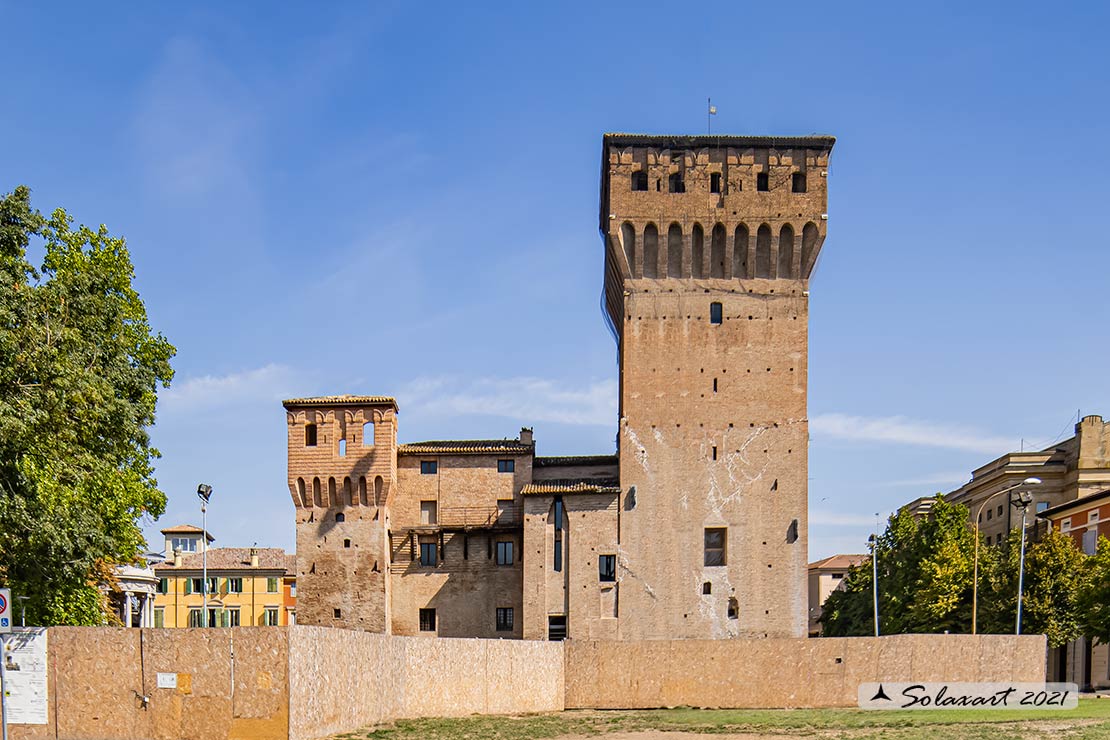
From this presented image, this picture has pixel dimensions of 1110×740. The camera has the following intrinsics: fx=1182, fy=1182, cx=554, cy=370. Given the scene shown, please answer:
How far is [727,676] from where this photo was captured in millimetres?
44375

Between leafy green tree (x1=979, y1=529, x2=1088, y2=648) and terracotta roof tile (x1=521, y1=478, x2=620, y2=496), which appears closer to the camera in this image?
leafy green tree (x1=979, y1=529, x2=1088, y2=648)

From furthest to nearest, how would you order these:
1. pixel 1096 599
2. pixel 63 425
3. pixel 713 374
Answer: pixel 713 374, pixel 1096 599, pixel 63 425

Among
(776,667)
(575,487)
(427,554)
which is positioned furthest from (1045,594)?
(427,554)

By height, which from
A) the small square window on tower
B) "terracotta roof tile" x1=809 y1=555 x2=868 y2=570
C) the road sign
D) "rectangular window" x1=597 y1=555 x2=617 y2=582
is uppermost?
the small square window on tower

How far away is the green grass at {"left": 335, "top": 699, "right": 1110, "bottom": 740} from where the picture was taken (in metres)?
27.2

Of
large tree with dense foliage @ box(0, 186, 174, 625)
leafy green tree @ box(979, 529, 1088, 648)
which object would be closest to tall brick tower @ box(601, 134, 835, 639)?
leafy green tree @ box(979, 529, 1088, 648)

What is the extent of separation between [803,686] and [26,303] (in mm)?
30123

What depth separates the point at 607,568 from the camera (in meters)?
53.8

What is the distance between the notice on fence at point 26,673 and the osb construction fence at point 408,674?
0.75 ft

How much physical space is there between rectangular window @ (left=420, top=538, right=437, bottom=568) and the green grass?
693 inches

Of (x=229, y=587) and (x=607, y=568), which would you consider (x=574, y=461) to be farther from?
(x=229, y=587)

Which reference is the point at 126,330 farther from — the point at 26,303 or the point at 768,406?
the point at 768,406

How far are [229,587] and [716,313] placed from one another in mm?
54669

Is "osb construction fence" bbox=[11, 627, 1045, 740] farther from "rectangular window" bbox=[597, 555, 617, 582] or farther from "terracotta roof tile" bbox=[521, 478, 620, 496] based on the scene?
"terracotta roof tile" bbox=[521, 478, 620, 496]
